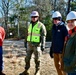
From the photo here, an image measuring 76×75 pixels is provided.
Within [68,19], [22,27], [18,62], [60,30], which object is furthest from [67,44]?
[22,27]

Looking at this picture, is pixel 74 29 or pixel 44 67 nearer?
pixel 74 29

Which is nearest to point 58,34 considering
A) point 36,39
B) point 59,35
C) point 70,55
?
point 59,35

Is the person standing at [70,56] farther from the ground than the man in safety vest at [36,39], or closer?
farther from the ground

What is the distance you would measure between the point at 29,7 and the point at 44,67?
23965mm

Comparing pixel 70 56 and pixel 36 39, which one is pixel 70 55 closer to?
pixel 70 56

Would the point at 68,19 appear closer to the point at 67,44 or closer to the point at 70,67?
the point at 67,44

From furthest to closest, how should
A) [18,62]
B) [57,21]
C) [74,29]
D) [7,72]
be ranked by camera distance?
[18,62] < [7,72] < [57,21] < [74,29]

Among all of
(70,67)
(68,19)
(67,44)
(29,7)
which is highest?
(68,19)

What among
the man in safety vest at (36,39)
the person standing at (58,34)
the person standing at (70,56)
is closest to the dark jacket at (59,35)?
the person standing at (58,34)

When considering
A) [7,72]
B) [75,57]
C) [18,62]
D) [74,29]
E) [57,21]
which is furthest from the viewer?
[18,62]

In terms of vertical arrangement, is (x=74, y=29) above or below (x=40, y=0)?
above

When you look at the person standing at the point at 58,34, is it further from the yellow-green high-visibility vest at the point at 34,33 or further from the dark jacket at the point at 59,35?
the yellow-green high-visibility vest at the point at 34,33

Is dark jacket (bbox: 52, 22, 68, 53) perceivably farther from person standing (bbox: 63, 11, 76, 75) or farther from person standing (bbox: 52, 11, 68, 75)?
person standing (bbox: 63, 11, 76, 75)

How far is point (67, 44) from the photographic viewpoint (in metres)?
3.89
